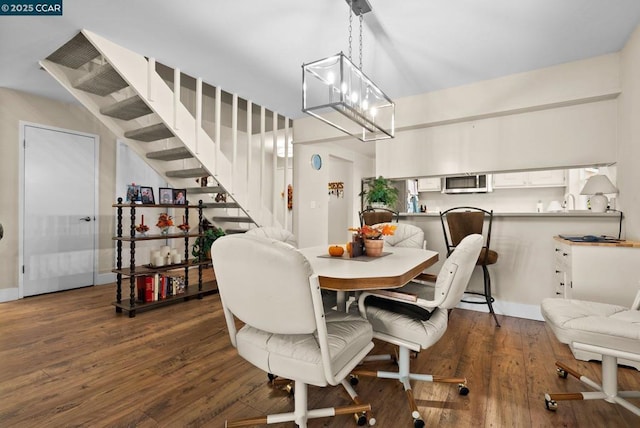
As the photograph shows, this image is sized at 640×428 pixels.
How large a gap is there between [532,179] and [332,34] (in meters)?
4.42

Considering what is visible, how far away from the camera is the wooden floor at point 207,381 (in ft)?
5.12

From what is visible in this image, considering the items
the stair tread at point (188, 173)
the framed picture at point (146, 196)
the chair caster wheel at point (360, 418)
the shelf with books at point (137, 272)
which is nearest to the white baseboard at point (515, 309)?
the chair caster wheel at point (360, 418)

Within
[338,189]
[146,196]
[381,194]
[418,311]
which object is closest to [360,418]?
[418,311]

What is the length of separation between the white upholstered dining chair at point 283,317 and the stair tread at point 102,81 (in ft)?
8.38

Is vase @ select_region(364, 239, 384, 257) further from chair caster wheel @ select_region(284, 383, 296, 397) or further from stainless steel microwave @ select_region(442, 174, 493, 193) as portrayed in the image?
stainless steel microwave @ select_region(442, 174, 493, 193)

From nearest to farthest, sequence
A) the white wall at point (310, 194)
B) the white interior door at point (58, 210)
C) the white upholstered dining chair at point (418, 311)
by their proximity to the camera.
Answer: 1. the white upholstered dining chair at point (418, 311)
2. the white interior door at point (58, 210)
3. the white wall at point (310, 194)

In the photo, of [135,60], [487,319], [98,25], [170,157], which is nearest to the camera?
[98,25]

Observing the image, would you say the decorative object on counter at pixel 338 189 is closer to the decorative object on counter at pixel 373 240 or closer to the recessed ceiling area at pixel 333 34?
the recessed ceiling area at pixel 333 34

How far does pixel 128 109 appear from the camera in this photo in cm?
314

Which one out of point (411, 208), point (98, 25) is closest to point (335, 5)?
point (98, 25)

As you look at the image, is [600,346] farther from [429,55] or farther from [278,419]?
[429,55]

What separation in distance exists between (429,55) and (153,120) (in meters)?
3.06

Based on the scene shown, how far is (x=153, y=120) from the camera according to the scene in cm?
365

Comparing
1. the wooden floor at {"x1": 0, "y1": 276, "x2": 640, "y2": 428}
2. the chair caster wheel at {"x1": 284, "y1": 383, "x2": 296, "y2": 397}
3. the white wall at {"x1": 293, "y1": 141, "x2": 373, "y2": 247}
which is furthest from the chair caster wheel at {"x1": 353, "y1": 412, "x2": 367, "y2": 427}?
the white wall at {"x1": 293, "y1": 141, "x2": 373, "y2": 247}
